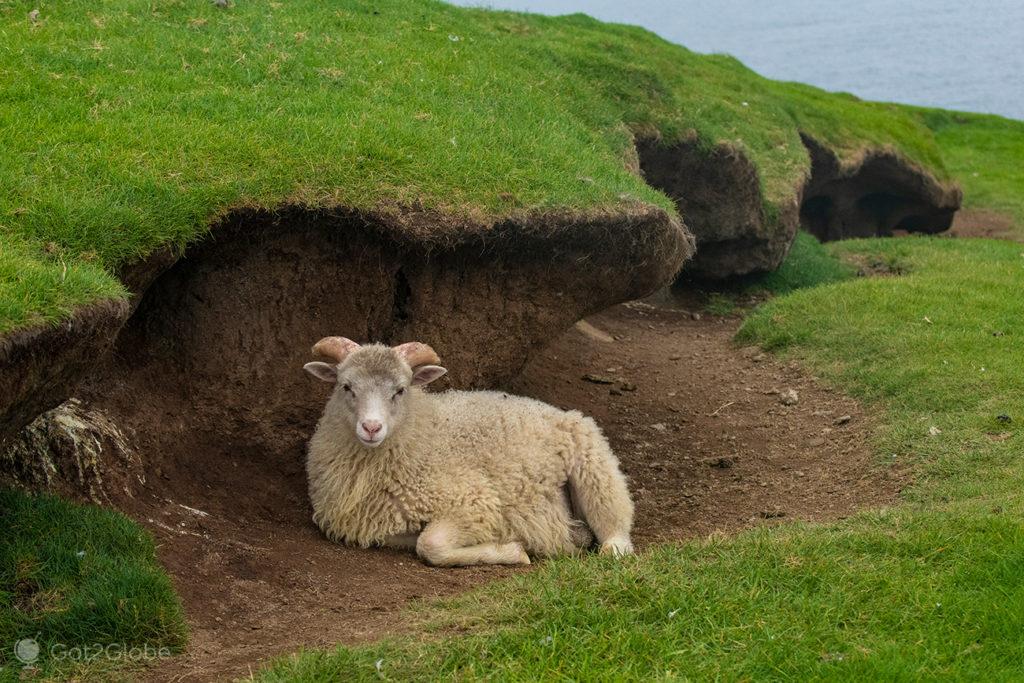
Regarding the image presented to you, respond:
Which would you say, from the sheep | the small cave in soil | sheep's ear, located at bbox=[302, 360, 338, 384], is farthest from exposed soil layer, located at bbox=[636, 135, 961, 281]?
sheep's ear, located at bbox=[302, 360, 338, 384]

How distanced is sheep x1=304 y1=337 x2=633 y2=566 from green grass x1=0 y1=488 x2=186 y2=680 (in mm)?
1638

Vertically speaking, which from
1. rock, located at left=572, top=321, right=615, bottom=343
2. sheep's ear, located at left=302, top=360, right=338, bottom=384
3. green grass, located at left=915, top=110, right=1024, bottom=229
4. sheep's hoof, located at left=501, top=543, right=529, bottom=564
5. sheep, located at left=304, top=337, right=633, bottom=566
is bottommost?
sheep's hoof, located at left=501, top=543, right=529, bottom=564

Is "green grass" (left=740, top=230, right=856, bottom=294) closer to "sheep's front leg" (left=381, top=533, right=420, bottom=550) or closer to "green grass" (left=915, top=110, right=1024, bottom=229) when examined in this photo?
"green grass" (left=915, top=110, right=1024, bottom=229)

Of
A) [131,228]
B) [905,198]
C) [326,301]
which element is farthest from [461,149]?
[905,198]

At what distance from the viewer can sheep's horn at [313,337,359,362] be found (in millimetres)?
7680

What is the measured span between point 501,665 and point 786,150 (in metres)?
13.5

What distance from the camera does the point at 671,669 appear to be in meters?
4.95

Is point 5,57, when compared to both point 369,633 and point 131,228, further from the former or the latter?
point 369,633

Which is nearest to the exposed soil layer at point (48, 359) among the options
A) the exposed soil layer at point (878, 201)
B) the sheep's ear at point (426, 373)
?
the sheep's ear at point (426, 373)

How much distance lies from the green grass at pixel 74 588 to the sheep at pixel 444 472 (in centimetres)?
164

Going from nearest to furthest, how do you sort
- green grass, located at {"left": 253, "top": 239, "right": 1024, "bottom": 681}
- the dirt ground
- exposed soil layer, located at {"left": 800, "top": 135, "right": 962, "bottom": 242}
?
green grass, located at {"left": 253, "top": 239, "right": 1024, "bottom": 681}, exposed soil layer, located at {"left": 800, "top": 135, "right": 962, "bottom": 242}, the dirt ground

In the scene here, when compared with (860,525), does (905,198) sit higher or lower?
higher

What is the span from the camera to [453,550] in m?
7.19

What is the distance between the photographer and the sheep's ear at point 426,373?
768cm
